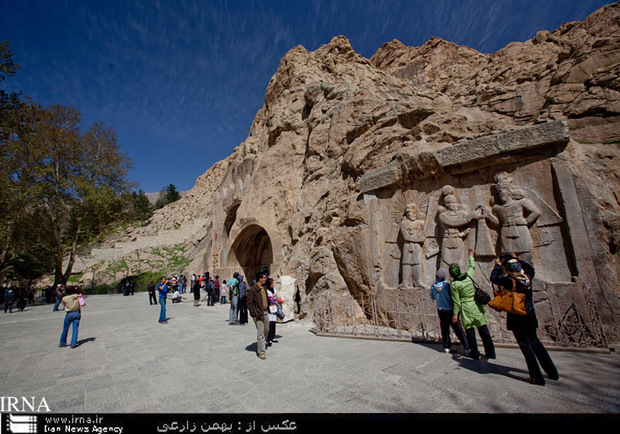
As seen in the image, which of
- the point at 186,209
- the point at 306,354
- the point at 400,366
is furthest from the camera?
the point at 186,209

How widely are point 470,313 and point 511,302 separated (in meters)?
1.04

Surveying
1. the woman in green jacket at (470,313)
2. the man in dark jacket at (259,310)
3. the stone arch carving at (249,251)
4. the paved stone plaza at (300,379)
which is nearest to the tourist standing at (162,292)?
the paved stone plaza at (300,379)

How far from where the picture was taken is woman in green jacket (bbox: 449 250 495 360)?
14.3 feet

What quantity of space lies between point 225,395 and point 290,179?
1270 centimetres

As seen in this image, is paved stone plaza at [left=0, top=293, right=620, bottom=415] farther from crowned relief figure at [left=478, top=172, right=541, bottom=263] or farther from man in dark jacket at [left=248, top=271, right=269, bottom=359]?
crowned relief figure at [left=478, top=172, right=541, bottom=263]

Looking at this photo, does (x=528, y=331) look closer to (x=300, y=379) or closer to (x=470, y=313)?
(x=470, y=313)

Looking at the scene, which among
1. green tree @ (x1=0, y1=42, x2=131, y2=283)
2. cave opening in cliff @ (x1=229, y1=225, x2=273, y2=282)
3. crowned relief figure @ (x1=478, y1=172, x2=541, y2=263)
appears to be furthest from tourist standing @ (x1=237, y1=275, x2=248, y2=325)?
green tree @ (x1=0, y1=42, x2=131, y2=283)

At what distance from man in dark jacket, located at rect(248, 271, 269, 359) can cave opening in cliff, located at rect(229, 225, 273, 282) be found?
11407 mm

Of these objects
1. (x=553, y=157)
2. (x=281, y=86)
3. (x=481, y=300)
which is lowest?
(x=481, y=300)

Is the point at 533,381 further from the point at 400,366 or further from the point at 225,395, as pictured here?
the point at 225,395

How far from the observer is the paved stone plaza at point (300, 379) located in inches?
118

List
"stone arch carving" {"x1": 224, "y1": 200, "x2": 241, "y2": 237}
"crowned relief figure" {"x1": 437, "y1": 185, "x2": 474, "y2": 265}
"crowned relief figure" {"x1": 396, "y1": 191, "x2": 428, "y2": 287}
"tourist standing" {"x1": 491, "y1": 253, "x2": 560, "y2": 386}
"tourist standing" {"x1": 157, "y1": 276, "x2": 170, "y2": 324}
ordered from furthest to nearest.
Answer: "stone arch carving" {"x1": 224, "y1": 200, "x2": 241, "y2": 237}, "tourist standing" {"x1": 157, "y1": 276, "x2": 170, "y2": 324}, "crowned relief figure" {"x1": 396, "y1": 191, "x2": 428, "y2": 287}, "crowned relief figure" {"x1": 437, "y1": 185, "x2": 474, "y2": 265}, "tourist standing" {"x1": 491, "y1": 253, "x2": 560, "y2": 386}

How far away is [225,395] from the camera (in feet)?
11.1
